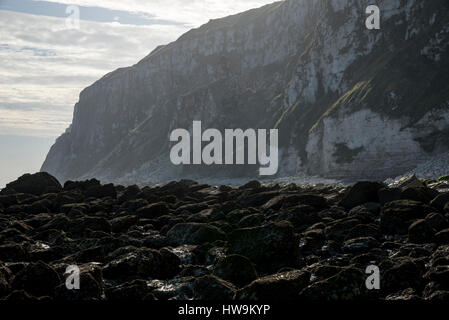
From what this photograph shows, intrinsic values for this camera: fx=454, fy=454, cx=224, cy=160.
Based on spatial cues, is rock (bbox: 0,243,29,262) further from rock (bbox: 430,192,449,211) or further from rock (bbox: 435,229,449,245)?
rock (bbox: 430,192,449,211)

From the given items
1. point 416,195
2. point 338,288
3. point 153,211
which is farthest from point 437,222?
point 153,211

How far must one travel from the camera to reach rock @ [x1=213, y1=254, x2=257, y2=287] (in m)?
12.6

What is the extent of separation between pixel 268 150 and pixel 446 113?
2470 inches

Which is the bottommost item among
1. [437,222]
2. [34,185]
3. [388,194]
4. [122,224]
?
[122,224]

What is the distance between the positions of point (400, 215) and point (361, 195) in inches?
265

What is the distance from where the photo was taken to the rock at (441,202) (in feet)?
65.3

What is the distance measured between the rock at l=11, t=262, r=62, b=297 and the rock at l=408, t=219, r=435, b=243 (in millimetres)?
11604

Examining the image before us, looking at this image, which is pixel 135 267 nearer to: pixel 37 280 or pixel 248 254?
pixel 37 280

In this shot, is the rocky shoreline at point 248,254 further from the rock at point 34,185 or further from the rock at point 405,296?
the rock at point 34,185

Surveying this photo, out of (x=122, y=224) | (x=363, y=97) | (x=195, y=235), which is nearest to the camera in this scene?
(x=195, y=235)

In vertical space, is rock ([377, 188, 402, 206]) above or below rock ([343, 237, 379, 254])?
above

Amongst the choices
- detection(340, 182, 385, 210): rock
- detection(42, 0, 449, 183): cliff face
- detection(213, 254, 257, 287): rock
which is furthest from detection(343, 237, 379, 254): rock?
detection(42, 0, 449, 183): cliff face

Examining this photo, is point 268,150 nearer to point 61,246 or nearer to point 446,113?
point 446,113

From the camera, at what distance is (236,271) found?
1272cm
